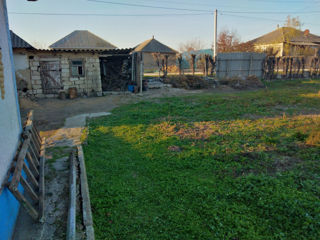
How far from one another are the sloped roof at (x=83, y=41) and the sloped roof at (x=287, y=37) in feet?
74.4

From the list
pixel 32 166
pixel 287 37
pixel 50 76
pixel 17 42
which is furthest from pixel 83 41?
pixel 32 166

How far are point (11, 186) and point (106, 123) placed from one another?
5.51m

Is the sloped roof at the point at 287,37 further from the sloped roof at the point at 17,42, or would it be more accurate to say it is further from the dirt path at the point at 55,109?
the sloped roof at the point at 17,42

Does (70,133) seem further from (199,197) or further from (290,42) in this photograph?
(290,42)

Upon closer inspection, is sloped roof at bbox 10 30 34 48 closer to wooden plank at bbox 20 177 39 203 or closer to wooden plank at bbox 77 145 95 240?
wooden plank at bbox 77 145 95 240

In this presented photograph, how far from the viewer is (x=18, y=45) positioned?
42.7 ft

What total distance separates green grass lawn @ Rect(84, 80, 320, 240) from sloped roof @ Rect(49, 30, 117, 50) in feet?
91.0

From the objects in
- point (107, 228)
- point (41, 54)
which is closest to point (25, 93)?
point (41, 54)

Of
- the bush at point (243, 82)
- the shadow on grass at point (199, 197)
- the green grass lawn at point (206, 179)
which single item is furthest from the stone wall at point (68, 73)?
the shadow on grass at point (199, 197)

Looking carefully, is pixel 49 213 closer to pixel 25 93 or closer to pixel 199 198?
pixel 199 198

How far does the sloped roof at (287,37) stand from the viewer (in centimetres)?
3209

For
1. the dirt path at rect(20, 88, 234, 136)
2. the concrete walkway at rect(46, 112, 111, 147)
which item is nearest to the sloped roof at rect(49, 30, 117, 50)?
the dirt path at rect(20, 88, 234, 136)

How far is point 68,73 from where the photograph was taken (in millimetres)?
14891

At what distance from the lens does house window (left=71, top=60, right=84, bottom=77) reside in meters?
15.0
